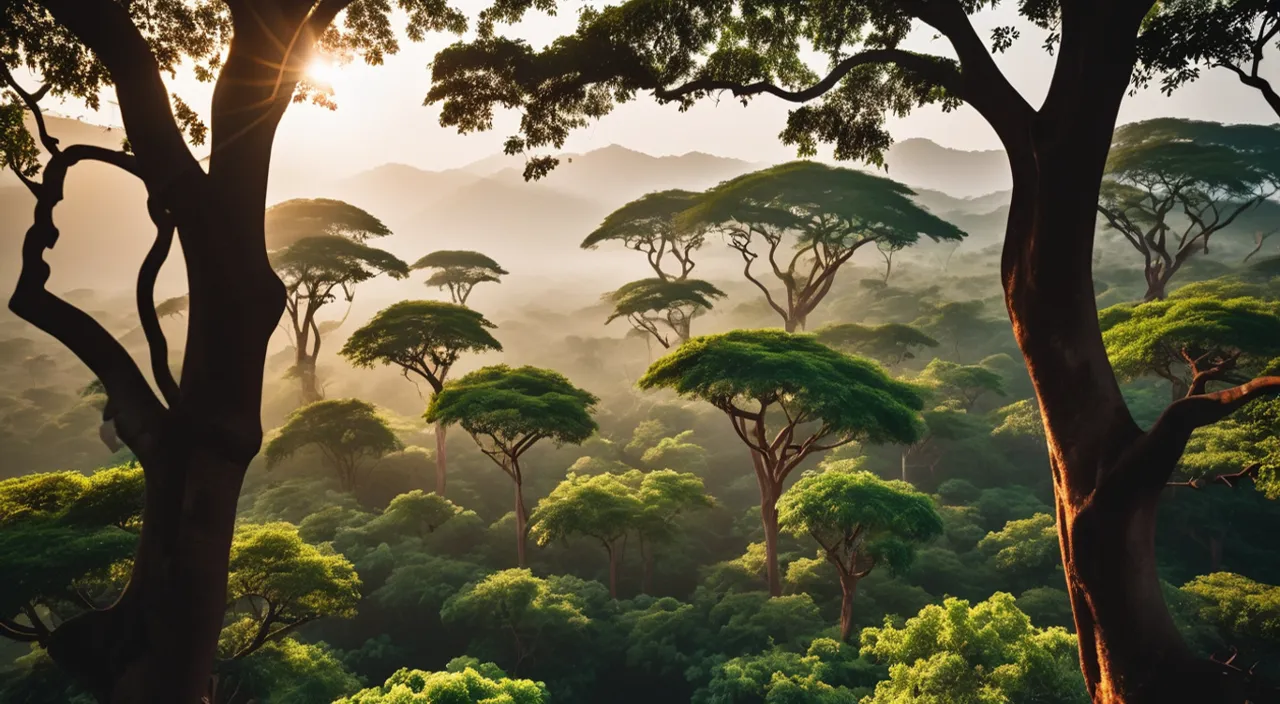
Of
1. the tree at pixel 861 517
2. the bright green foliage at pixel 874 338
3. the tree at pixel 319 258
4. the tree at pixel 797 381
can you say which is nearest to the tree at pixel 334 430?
the tree at pixel 319 258

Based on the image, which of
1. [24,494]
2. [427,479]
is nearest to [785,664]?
[24,494]

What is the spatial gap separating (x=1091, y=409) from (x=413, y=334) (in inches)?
777

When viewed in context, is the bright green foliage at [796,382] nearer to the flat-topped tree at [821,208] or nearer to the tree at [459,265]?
the flat-topped tree at [821,208]

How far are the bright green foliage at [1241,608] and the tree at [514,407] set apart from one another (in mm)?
14202

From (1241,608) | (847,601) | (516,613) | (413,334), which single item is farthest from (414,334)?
(1241,608)

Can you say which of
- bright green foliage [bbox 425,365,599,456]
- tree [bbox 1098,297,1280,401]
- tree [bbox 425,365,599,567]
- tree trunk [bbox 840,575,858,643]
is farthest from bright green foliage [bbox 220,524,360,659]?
tree [bbox 1098,297,1280,401]

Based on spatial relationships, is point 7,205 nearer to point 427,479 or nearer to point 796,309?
point 427,479

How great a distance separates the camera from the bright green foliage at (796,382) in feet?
38.0

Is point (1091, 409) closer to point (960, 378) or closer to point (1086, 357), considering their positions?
point (1086, 357)

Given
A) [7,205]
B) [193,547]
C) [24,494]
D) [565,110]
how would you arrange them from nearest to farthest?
[193,547]
[565,110]
[24,494]
[7,205]

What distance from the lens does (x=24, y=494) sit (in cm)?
1062

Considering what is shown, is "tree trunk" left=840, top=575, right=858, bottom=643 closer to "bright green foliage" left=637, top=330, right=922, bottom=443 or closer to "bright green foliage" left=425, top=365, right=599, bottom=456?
"bright green foliage" left=637, top=330, right=922, bottom=443

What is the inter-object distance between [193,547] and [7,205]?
130 m

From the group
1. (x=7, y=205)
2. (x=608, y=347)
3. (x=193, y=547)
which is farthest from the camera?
(x=7, y=205)
